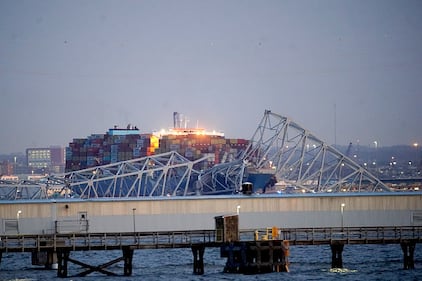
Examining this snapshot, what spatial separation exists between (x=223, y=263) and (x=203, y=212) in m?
14.4

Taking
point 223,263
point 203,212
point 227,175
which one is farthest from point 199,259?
point 227,175

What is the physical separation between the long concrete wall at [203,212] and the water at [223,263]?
270cm

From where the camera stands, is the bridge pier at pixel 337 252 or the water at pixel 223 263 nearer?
the water at pixel 223 263

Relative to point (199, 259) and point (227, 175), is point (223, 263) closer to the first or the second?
point (199, 259)

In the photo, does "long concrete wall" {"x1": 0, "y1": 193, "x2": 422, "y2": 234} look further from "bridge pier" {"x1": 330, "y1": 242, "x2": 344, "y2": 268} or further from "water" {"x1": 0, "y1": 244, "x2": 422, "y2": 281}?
"bridge pier" {"x1": 330, "y1": 242, "x2": 344, "y2": 268}

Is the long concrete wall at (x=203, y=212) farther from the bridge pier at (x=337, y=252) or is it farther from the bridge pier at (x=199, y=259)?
the bridge pier at (x=199, y=259)

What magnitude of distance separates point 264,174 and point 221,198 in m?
59.3

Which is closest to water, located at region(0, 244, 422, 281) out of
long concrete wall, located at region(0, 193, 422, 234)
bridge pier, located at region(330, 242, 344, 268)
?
bridge pier, located at region(330, 242, 344, 268)

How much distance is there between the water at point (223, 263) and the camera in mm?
78812

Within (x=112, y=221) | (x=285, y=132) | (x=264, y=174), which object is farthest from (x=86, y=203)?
(x=264, y=174)

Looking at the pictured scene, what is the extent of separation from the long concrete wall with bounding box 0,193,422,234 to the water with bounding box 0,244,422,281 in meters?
2.70

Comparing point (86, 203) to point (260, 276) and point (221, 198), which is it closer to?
point (221, 198)

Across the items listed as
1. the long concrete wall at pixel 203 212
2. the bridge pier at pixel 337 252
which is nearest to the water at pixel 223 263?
the bridge pier at pixel 337 252

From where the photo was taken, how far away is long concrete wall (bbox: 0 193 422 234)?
10294 cm
